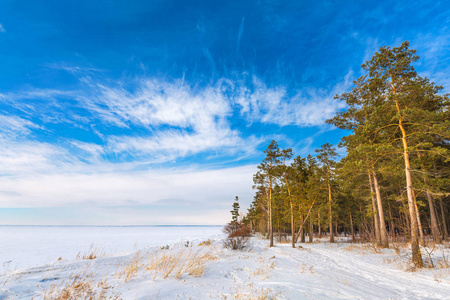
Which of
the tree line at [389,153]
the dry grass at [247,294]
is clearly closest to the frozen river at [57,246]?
the dry grass at [247,294]

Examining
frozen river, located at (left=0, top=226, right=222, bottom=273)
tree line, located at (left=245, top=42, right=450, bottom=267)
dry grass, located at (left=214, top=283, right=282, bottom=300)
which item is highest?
tree line, located at (left=245, top=42, right=450, bottom=267)

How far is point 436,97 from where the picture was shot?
17.5 m

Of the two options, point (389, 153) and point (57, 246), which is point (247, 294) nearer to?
point (389, 153)

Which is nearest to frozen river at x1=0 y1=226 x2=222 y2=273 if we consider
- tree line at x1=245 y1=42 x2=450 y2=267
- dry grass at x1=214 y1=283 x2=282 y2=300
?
dry grass at x1=214 y1=283 x2=282 y2=300

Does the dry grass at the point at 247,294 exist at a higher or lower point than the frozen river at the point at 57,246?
higher

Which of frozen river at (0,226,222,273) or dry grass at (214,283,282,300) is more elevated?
dry grass at (214,283,282,300)

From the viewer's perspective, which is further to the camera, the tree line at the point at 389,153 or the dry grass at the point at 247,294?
the tree line at the point at 389,153

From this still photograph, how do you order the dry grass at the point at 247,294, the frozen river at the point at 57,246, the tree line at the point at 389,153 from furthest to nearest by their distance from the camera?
1. the frozen river at the point at 57,246
2. the tree line at the point at 389,153
3. the dry grass at the point at 247,294

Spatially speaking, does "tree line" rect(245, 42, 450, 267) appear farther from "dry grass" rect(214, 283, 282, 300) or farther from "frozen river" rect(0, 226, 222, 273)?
"frozen river" rect(0, 226, 222, 273)

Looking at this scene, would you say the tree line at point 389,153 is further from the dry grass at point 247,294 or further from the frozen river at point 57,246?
the frozen river at point 57,246

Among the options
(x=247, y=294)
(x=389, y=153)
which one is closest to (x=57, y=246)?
(x=247, y=294)

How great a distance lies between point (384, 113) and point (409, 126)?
1.47 metres

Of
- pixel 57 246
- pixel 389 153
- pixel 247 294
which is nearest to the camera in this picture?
pixel 247 294

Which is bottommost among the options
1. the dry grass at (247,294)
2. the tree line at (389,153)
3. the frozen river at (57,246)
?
the frozen river at (57,246)
